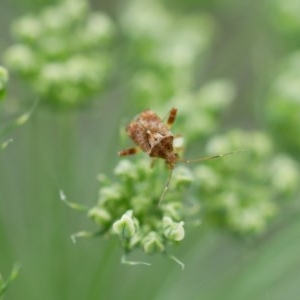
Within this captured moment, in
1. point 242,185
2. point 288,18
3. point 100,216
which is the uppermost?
point 288,18

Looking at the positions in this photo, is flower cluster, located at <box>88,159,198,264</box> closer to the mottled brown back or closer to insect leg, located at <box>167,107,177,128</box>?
the mottled brown back

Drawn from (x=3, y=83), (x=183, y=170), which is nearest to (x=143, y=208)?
(x=183, y=170)

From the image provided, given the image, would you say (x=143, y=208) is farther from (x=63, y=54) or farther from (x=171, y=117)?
(x=63, y=54)

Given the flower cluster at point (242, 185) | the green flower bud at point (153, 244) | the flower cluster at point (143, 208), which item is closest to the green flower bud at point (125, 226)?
the flower cluster at point (143, 208)

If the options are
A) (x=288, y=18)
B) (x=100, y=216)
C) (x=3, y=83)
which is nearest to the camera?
(x=3, y=83)

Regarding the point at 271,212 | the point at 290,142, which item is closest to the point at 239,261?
the point at 271,212
